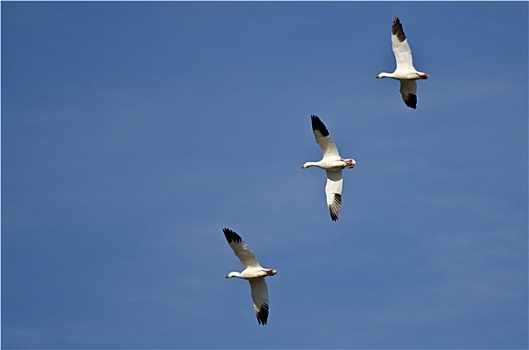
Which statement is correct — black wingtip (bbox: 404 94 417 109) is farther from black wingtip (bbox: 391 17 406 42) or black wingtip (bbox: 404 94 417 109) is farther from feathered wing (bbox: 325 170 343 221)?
feathered wing (bbox: 325 170 343 221)

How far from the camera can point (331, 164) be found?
146ft

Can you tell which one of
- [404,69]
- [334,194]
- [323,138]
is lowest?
[334,194]

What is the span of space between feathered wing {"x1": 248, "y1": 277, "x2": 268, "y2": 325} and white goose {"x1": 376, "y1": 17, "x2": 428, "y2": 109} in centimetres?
769

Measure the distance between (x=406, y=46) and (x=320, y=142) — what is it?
13.2 feet

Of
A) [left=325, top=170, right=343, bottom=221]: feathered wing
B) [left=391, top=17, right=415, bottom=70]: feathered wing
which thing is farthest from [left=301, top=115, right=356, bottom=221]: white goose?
[left=391, top=17, right=415, bottom=70]: feathered wing

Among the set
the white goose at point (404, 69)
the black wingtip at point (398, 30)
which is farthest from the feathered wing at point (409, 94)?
the black wingtip at point (398, 30)

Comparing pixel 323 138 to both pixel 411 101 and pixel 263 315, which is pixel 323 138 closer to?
pixel 411 101

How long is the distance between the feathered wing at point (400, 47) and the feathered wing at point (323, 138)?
3201mm

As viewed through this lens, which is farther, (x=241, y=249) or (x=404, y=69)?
(x=404, y=69)

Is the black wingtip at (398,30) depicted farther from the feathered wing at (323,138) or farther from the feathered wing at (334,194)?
the feathered wing at (334,194)

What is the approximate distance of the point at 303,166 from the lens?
46344 millimetres

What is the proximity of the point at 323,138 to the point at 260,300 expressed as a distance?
541 cm

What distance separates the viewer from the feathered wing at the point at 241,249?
41.4 m

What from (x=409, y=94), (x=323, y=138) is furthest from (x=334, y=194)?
(x=409, y=94)
